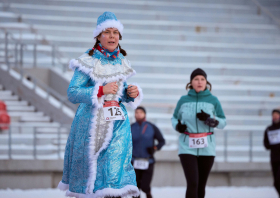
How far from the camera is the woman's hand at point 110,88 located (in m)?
3.76

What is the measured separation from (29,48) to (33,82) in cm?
131

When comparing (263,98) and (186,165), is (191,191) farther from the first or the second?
(263,98)

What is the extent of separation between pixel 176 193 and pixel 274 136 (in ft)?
6.15

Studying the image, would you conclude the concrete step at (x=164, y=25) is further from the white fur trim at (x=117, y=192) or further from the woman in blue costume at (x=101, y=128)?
the white fur trim at (x=117, y=192)

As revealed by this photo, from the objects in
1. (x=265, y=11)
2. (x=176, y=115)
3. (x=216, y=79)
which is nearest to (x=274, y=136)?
(x=176, y=115)

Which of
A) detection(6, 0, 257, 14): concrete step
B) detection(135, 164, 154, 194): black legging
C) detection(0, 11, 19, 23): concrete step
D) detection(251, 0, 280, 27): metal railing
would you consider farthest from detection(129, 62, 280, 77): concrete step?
detection(135, 164, 154, 194): black legging

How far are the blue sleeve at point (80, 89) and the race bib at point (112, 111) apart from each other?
7.0 inches

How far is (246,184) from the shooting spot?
31.1ft

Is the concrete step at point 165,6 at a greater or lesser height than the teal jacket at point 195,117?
greater

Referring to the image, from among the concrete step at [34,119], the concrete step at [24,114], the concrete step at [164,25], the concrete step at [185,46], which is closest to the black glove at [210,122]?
the concrete step at [34,119]

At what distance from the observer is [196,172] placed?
193 inches

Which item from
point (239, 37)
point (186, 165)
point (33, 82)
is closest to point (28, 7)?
point (33, 82)

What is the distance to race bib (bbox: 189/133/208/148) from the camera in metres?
4.95

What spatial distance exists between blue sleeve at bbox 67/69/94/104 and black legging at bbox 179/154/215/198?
158cm
